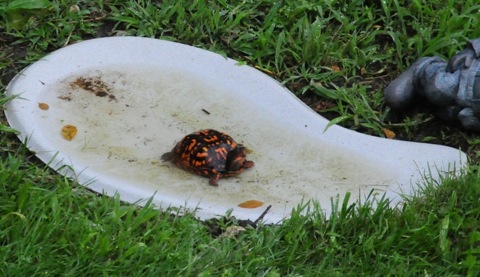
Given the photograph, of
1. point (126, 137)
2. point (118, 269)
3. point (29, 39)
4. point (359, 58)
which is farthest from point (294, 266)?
point (29, 39)

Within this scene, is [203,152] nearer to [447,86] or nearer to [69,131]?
[69,131]

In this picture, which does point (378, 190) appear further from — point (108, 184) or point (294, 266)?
point (108, 184)

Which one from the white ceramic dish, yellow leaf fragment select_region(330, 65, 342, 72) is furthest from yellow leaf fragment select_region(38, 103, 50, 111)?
yellow leaf fragment select_region(330, 65, 342, 72)

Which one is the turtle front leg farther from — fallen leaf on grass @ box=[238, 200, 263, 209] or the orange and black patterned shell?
fallen leaf on grass @ box=[238, 200, 263, 209]

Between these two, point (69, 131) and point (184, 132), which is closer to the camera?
point (69, 131)

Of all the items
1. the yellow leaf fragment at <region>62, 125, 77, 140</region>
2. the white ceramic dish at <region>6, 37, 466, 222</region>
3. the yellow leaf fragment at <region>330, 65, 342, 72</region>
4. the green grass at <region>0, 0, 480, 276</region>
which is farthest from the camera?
the yellow leaf fragment at <region>330, 65, 342, 72</region>

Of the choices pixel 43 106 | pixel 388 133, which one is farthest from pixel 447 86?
pixel 43 106
